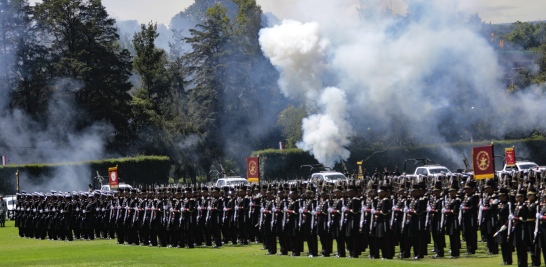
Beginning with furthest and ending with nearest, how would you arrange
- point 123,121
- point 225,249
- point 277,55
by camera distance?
1. point 123,121
2. point 277,55
3. point 225,249

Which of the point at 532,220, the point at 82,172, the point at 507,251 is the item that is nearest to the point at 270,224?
the point at 507,251

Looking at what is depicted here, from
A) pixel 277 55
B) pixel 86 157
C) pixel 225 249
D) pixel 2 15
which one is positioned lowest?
pixel 225 249

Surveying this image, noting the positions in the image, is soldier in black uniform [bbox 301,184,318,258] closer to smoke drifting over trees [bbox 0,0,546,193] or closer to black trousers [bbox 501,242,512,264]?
black trousers [bbox 501,242,512,264]

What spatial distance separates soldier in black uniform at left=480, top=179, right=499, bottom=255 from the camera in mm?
15055

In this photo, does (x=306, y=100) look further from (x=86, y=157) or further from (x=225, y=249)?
(x=225, y=249)

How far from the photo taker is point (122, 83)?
6081cm

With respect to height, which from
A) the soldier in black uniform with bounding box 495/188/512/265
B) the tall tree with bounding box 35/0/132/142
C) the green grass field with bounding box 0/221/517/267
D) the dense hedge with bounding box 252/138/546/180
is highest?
the tall tree with bounding box 35/0/132/142

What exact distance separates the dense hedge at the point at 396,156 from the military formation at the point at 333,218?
23.8m

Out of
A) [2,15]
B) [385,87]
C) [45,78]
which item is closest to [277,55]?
[385,87]

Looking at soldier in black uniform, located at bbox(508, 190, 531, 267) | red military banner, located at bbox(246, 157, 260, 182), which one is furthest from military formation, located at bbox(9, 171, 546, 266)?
red military banner, located at bbox(246, 157, 260, 182)

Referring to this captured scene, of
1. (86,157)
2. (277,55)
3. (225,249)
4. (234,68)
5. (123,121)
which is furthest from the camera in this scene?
(234,68)

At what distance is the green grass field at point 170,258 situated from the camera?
14.8m

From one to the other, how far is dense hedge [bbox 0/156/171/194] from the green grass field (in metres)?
23.4

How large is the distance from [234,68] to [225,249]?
45863 millimetres
